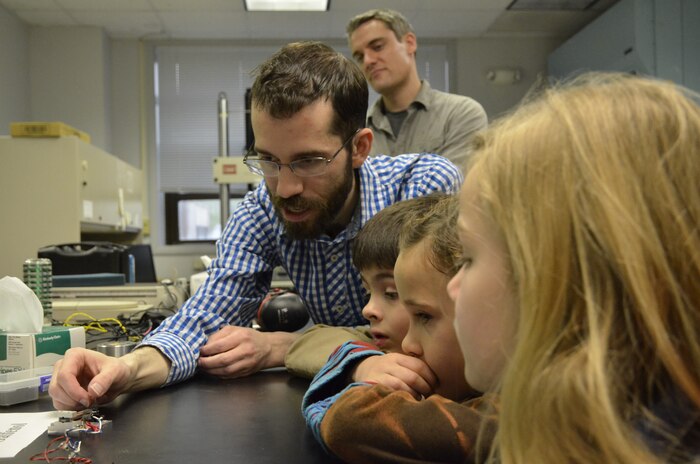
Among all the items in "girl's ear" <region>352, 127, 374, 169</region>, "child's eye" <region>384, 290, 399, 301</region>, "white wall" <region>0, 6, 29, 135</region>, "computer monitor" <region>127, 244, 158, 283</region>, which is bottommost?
"computer monitor" <region>127, 244, 158, 283</region>

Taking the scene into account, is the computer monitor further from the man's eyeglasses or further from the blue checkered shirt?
the man's eyeglasses

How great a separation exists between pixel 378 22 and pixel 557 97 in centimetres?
218

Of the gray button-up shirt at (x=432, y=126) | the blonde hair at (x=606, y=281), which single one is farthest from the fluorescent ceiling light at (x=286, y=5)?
the blonde hair at (x=606, y=281)

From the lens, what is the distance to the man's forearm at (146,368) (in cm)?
98

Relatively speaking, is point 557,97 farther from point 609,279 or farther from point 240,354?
point 240,354

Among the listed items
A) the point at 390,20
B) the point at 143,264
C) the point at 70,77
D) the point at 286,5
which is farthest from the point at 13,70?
the point at 390,20

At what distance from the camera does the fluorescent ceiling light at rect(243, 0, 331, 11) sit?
4.19m

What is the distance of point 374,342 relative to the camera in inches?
40.8

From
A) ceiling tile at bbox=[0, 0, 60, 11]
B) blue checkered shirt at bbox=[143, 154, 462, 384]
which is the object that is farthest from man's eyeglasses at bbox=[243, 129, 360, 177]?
ceiling tile at bbox=[0, 0, 60, 11]

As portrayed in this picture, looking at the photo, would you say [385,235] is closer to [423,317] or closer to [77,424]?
[423,317]

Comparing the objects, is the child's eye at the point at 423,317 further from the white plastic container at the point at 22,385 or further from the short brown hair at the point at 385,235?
the white plastic container at the point at 22,385

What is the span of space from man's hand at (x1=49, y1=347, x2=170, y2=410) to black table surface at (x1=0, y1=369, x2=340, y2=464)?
2cm

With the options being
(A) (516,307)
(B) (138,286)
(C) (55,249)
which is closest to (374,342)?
(A) (516,307)

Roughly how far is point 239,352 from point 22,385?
0.35m
